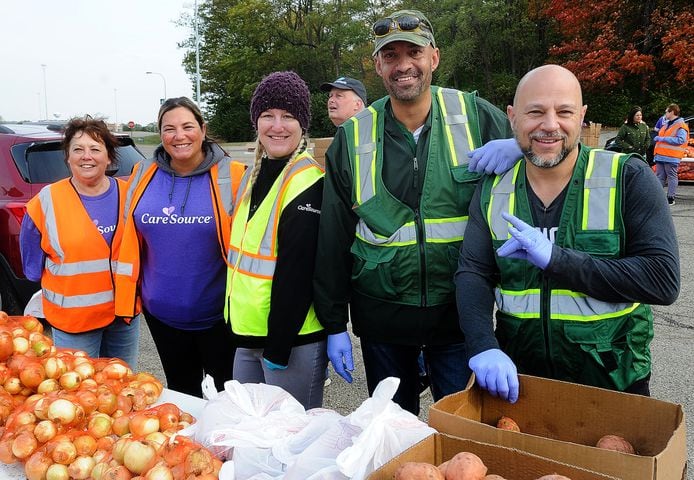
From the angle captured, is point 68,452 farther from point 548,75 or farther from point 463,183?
point 548,75

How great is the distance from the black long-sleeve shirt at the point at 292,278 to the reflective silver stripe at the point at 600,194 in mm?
1097

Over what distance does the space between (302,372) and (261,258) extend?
21.3 inches

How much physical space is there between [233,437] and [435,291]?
102cm

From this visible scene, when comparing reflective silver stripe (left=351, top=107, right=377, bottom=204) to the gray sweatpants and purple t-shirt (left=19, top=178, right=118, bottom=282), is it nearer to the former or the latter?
the gray sweatpants

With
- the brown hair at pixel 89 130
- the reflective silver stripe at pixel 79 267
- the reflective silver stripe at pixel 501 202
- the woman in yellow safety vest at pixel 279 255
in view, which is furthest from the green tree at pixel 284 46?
the reflective silver stripe at pixel 501 202

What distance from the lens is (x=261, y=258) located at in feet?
8.00

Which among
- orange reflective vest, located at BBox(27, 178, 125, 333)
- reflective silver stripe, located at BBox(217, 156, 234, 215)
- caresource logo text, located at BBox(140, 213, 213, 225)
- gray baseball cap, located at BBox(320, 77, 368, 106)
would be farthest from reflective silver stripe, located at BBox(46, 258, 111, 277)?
gray baseball cap, located at BBox(320, 77, 368, 106)

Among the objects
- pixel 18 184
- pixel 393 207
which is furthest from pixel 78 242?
pixel 18 184

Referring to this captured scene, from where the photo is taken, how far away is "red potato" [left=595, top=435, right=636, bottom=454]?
1.55m

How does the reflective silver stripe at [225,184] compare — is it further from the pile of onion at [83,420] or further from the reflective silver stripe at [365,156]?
the pile of onion at [83,420]

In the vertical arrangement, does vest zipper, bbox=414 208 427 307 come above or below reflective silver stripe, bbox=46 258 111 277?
above

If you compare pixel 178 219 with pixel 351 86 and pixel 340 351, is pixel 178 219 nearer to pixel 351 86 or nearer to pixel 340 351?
pixel 340 351

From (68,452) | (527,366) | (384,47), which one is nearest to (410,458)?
(527,366)

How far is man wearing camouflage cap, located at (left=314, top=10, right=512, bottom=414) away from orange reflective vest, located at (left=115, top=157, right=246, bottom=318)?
66cm
